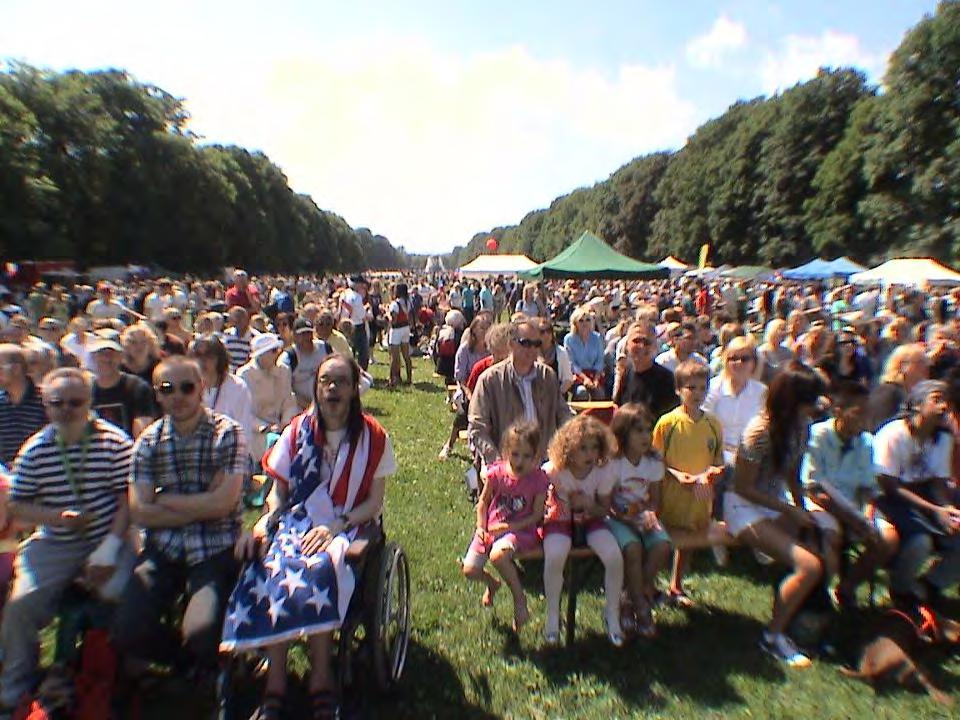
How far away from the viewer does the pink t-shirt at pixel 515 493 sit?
446cm

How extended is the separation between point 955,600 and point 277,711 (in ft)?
14.7

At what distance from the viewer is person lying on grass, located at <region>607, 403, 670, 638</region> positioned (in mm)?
4473

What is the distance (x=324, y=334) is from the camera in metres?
8.39

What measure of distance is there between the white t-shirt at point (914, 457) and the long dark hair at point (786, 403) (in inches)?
31.1

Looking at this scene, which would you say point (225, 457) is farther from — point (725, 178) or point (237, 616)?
point (725, 178)

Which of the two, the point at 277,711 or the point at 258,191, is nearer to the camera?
the point at 277,711

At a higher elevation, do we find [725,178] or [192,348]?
[725,178]

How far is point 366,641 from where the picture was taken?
365cm

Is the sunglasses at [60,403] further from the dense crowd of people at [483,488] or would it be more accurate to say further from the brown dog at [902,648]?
the brown dog at [902,648]

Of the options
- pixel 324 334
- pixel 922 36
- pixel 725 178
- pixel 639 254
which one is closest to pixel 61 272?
pixel 324 334

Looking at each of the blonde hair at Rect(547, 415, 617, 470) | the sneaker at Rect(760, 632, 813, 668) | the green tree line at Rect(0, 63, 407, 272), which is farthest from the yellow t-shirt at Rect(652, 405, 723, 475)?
the green tree line at Rect(0, 63, 407, 272)

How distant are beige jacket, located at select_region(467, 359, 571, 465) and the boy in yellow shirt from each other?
762 mm

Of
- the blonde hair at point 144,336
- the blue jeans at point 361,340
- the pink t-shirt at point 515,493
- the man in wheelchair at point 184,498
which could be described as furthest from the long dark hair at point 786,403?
the blue jeans at point 361,340

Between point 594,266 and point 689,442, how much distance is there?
11148mm
